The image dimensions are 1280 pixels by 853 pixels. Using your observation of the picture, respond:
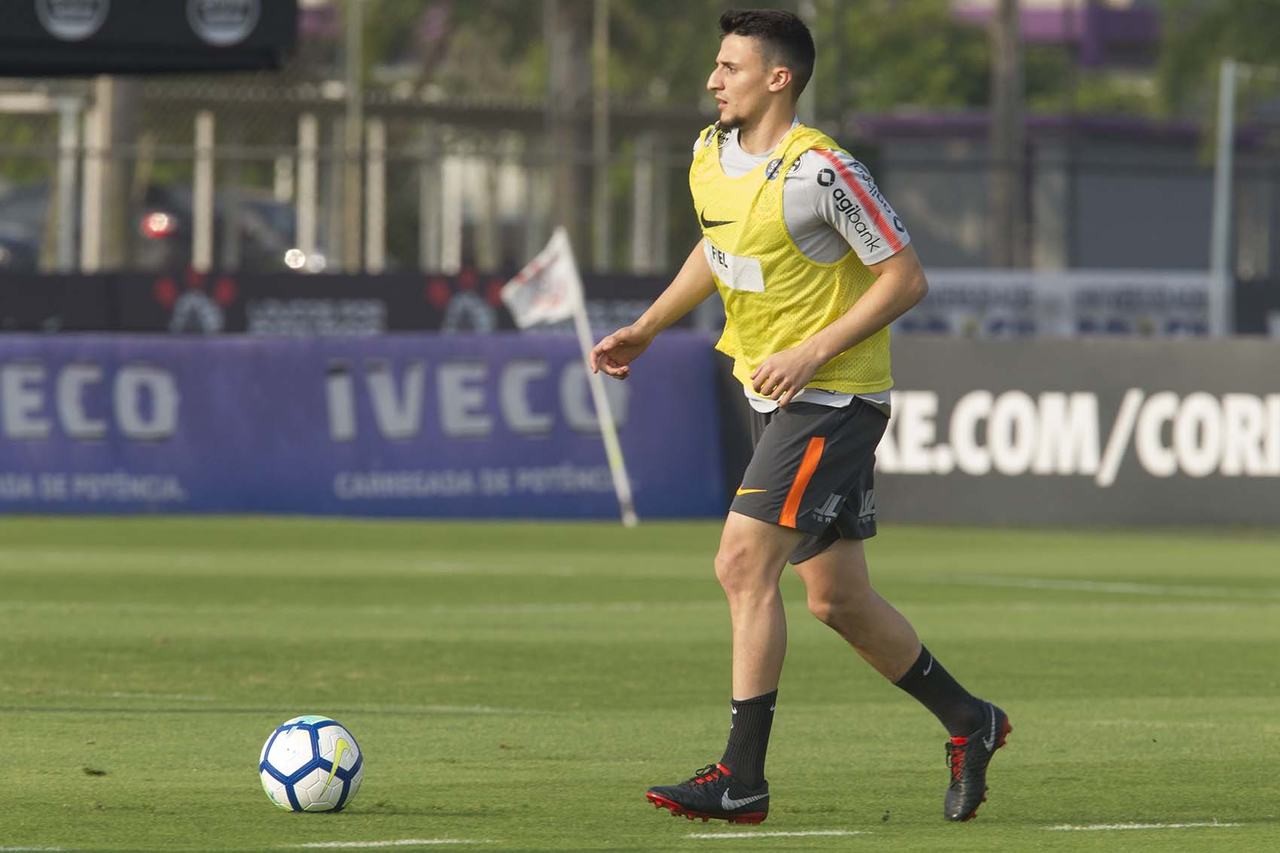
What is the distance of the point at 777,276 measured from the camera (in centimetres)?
687

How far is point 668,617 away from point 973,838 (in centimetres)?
649

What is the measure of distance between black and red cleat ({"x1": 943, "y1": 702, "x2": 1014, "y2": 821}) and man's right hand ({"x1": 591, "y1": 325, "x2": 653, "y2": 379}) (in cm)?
145

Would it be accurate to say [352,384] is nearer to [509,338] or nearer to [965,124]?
[509,338]

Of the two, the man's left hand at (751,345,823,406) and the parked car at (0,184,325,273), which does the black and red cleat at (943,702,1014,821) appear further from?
the parked car at (0,184,325,273)

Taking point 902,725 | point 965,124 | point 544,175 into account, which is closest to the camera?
point 902,725

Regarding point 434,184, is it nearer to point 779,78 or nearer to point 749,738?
point 779,78

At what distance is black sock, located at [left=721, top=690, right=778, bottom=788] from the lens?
6.79 m

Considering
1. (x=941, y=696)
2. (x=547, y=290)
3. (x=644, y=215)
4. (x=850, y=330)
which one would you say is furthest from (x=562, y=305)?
(x=850, y=330)

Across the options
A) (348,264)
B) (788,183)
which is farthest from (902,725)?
(348,264)

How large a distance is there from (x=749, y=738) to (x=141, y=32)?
522 inches

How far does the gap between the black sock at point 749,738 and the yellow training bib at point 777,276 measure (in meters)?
0.88

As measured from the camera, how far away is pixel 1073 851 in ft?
21.2

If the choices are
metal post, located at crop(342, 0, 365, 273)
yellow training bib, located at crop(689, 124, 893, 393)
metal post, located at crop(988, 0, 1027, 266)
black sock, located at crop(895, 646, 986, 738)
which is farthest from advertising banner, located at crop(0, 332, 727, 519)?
yellow training bib, located at crop(689, 124, 893, 393)

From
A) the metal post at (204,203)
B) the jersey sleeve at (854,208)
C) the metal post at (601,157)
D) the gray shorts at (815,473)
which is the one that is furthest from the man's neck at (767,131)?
the metal post at (204,203)
